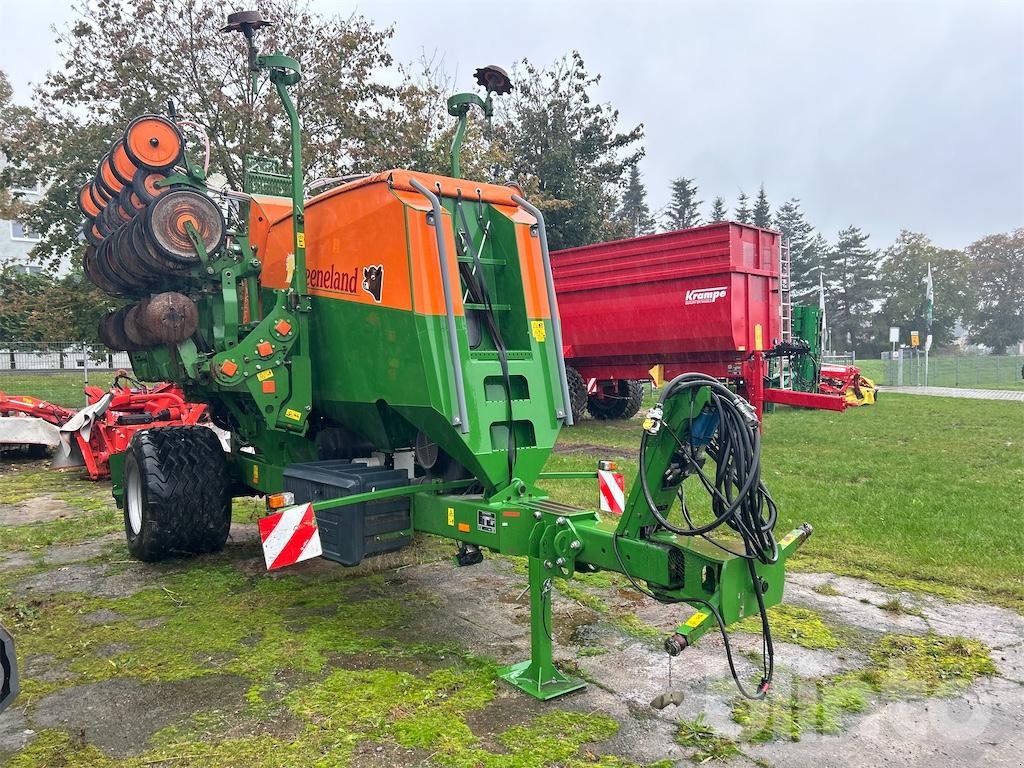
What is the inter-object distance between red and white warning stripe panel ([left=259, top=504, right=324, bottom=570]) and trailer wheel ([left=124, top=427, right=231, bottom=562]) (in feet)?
6.63

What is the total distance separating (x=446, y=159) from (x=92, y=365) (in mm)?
10941

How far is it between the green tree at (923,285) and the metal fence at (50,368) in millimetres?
58442

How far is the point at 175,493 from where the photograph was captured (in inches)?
221

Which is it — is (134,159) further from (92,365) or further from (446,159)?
(92,365)

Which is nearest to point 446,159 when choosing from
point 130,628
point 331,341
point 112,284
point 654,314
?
point 654,314

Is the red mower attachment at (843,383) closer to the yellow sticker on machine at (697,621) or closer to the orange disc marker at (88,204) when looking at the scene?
the orange disc marker at (88,204)

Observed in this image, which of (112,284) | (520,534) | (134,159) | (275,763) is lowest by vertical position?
(275,763)

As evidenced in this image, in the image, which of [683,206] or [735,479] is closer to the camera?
[735,479]

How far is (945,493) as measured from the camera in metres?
7.96

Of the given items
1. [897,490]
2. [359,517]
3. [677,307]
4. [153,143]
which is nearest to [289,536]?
[359,517]

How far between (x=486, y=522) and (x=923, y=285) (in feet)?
216

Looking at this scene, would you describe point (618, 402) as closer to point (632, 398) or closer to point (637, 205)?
point (632, 398)

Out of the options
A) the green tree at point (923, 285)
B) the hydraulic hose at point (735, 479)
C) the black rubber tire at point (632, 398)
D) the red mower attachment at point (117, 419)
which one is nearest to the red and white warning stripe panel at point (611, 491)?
the hydraulic hose at point (735, 479)

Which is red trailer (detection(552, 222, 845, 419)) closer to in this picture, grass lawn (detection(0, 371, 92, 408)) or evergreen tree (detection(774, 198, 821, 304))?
grass lawn (detection(0, 371, 92, 408))
